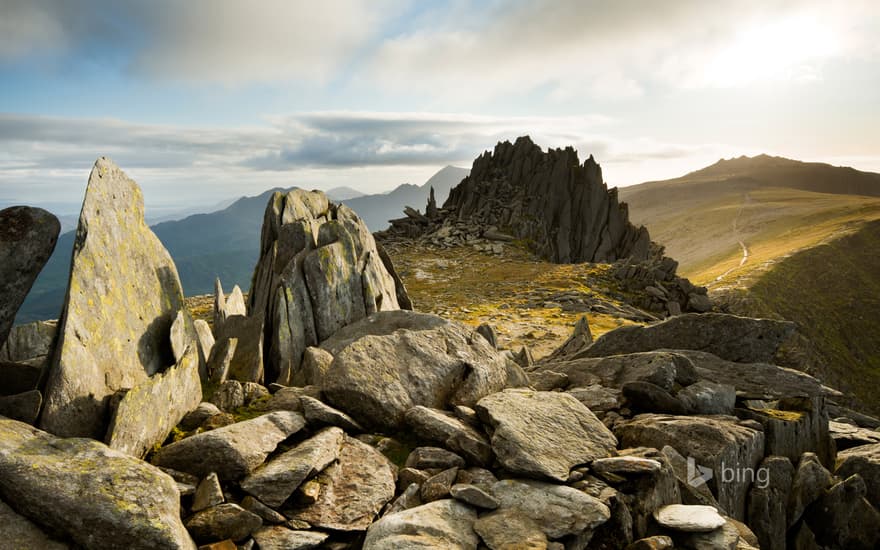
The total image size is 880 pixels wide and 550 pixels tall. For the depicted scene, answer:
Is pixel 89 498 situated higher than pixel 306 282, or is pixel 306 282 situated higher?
pixel 306 282

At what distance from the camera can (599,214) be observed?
101 metres

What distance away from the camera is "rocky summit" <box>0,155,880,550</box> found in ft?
27.6

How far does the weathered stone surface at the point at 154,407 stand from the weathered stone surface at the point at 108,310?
64 centimetres

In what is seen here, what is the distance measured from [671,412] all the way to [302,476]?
1127 centimetres

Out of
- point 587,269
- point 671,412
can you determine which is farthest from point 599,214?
point 671,412

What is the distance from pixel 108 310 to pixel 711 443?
51.1 ft

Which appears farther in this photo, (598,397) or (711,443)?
(598,397)

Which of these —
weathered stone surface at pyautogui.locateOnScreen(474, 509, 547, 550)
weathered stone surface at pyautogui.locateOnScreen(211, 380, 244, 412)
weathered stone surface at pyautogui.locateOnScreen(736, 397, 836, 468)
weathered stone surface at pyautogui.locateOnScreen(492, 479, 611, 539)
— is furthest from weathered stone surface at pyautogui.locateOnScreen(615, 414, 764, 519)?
weathered stone surface at pyautogui.locateOnScreen(211, 380, 244, 412)

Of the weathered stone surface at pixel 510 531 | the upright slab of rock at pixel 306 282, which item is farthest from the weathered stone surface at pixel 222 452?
the upright slab of rock at pixel 306 282

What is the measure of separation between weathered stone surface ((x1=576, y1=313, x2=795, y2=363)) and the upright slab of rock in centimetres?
1075

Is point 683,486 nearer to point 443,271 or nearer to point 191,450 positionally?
point 191,450

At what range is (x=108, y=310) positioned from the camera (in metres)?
11.0

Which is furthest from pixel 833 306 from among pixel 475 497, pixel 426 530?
pixel 426 530

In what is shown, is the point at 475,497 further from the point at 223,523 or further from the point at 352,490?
the point at 223,523
